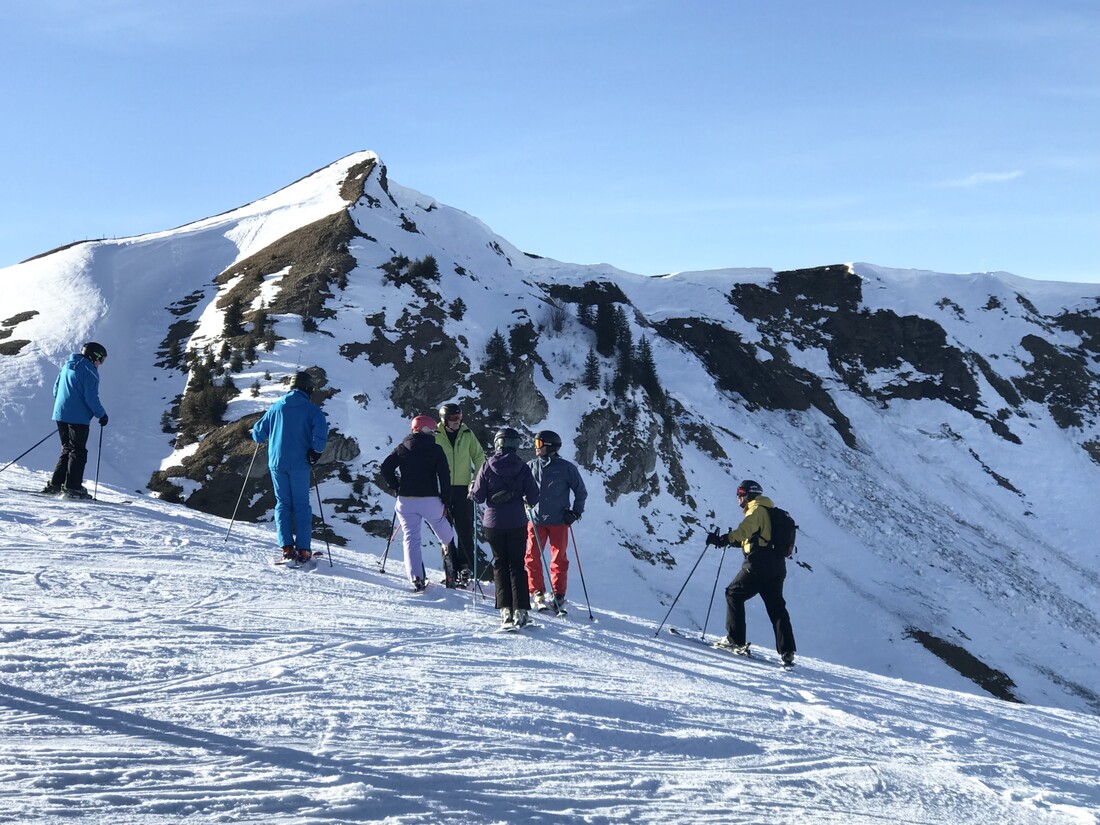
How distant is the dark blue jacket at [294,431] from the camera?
10180 mm

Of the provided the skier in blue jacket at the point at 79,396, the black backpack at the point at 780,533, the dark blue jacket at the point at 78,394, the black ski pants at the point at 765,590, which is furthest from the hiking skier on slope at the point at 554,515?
the dark blue jacket at the point at 78,394

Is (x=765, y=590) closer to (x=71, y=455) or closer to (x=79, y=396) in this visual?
(x=79, y=396)

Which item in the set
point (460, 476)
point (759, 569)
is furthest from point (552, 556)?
point (759, 569)

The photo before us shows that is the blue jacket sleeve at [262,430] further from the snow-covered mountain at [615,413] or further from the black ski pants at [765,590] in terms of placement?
the snow-covered mountain at [615,413]

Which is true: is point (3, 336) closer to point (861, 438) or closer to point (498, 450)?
point (498, 450)

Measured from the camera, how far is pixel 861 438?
144 ft

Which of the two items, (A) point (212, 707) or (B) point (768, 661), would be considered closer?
(A) point (212, 707)

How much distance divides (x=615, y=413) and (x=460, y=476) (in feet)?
69.8

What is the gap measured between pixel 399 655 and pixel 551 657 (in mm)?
1479

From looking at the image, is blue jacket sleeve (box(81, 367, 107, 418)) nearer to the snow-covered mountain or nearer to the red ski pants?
the red ski pants

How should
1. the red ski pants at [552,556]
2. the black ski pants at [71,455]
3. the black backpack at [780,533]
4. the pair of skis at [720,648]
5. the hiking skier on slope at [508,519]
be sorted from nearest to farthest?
the hiking skier on slope at [508,519], the pair of skis at [720,648], the black backpack at [780,533], the red ski pants at [552,556], the black ski pants at [71,455]

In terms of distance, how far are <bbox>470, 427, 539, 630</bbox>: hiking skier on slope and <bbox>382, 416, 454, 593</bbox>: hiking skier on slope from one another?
1397 mm

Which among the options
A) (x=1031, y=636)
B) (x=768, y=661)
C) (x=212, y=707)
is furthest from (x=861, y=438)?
(x=212, y=707)

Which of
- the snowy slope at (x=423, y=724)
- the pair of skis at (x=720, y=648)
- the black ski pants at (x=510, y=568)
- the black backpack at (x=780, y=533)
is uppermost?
the black backpack at (x=780, y=533)
